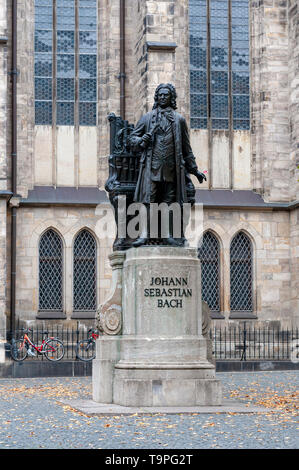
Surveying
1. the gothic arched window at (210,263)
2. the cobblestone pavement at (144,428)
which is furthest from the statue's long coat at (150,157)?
the gothic arched window at (210,263)

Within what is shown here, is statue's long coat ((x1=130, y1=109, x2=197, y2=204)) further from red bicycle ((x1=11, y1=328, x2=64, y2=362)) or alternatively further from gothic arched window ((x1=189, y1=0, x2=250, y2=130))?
gothic arched window ((x1=189, y1=0, x2=250, y2=130))

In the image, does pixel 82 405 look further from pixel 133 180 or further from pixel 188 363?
pixel 133 180

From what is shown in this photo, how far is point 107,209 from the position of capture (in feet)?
86.9

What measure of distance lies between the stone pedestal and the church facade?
13.4 meters

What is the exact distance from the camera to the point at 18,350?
76.0 feet

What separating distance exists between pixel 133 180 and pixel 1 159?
11.5 metres

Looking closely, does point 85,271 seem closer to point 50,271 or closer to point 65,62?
point 50,271

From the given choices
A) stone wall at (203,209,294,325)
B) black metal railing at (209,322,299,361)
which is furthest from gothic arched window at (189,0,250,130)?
black metal railing at (209,322,299,361)

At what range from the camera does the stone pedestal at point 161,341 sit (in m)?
11.9

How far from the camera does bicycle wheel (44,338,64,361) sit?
23.3 m

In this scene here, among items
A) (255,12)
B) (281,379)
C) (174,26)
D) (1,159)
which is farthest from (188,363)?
(255,12)

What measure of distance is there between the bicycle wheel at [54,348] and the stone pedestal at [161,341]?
10898mm

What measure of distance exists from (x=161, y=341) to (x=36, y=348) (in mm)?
11289

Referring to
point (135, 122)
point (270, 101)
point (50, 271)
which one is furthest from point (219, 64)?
point (50, 271)
